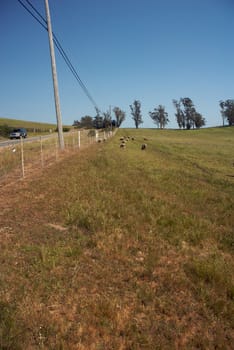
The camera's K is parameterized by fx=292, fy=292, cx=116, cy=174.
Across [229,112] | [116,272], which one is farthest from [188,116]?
[116,272]

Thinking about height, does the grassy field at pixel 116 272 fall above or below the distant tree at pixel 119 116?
below

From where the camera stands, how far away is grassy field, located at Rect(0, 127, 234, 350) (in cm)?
273

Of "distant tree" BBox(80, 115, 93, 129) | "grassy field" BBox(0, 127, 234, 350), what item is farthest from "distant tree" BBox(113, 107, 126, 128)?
"grassy field" BBox(0, 127, 234, 350)

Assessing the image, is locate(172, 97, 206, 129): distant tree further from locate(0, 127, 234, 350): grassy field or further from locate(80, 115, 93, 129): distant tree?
locate(0, 127, 234, 350): grassy field

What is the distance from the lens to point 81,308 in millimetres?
3059

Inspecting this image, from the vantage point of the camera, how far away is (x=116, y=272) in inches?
150

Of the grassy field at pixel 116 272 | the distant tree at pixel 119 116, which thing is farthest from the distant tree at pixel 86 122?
the grassy field at pixel 116 272

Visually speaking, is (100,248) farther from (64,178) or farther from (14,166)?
(14,166)

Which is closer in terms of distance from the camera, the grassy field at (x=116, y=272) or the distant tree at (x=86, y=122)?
the grassy field at (x=116, y=272)

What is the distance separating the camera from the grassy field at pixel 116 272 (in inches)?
108

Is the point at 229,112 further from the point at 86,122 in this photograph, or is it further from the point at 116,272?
the point at 116,272

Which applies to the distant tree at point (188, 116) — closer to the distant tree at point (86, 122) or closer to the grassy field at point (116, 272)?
the distant tree at point (86, 122)

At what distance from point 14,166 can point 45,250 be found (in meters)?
9.48

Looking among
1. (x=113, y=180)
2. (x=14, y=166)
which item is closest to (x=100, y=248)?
(x=113, y=180)
